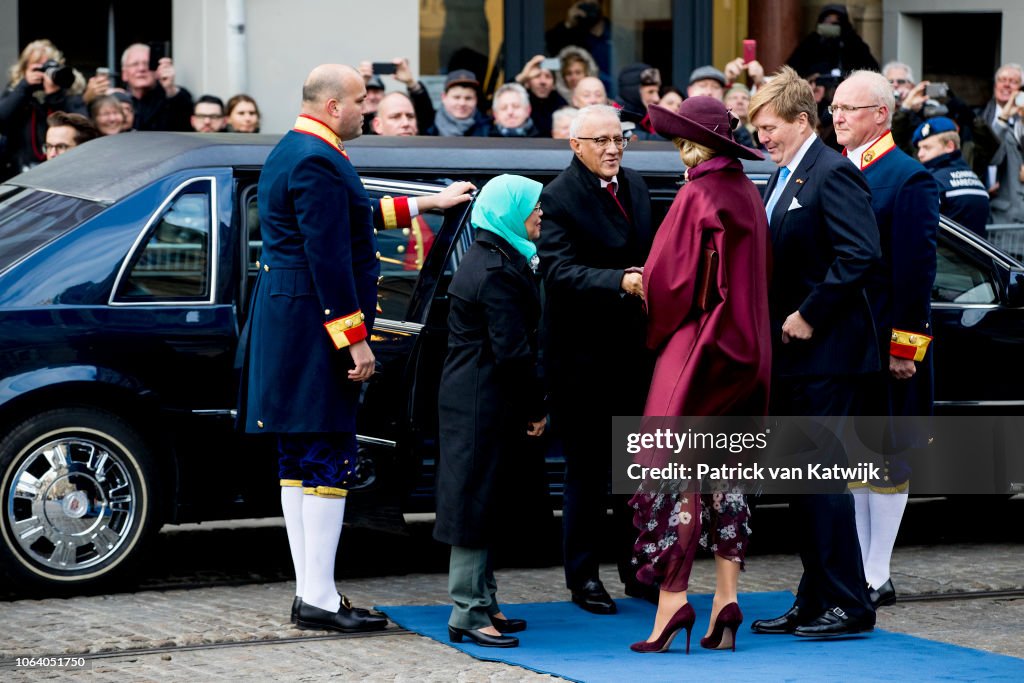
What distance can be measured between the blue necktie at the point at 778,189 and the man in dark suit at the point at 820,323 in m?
0.07

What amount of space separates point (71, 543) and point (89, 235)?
4.03ft

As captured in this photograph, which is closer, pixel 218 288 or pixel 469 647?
pixel 469 647

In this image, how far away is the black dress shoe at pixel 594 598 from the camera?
7449mm

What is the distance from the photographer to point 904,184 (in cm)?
738

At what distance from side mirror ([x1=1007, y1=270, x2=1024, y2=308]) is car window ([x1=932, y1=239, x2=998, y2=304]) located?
0.42ft

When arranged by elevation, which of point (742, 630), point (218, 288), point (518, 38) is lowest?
point (742, 630)

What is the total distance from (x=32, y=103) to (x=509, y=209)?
18.8 ft

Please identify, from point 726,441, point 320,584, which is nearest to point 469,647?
point 320,584

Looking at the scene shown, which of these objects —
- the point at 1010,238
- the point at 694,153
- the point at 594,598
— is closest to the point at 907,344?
the point at 694,153

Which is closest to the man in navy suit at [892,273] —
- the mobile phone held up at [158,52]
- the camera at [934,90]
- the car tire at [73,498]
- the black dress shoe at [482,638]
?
the black dress shoe at [482,638]

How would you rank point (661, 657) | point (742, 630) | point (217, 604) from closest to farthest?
point (661, 657)
point (742, 630)
point (217, 604)

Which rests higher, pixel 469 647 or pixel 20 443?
pixel 20 443

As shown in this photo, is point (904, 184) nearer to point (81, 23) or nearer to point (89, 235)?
point (89, 235)

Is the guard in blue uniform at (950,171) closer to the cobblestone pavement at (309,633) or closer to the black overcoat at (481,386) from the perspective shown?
the cobblestone pavement at (309,633)
